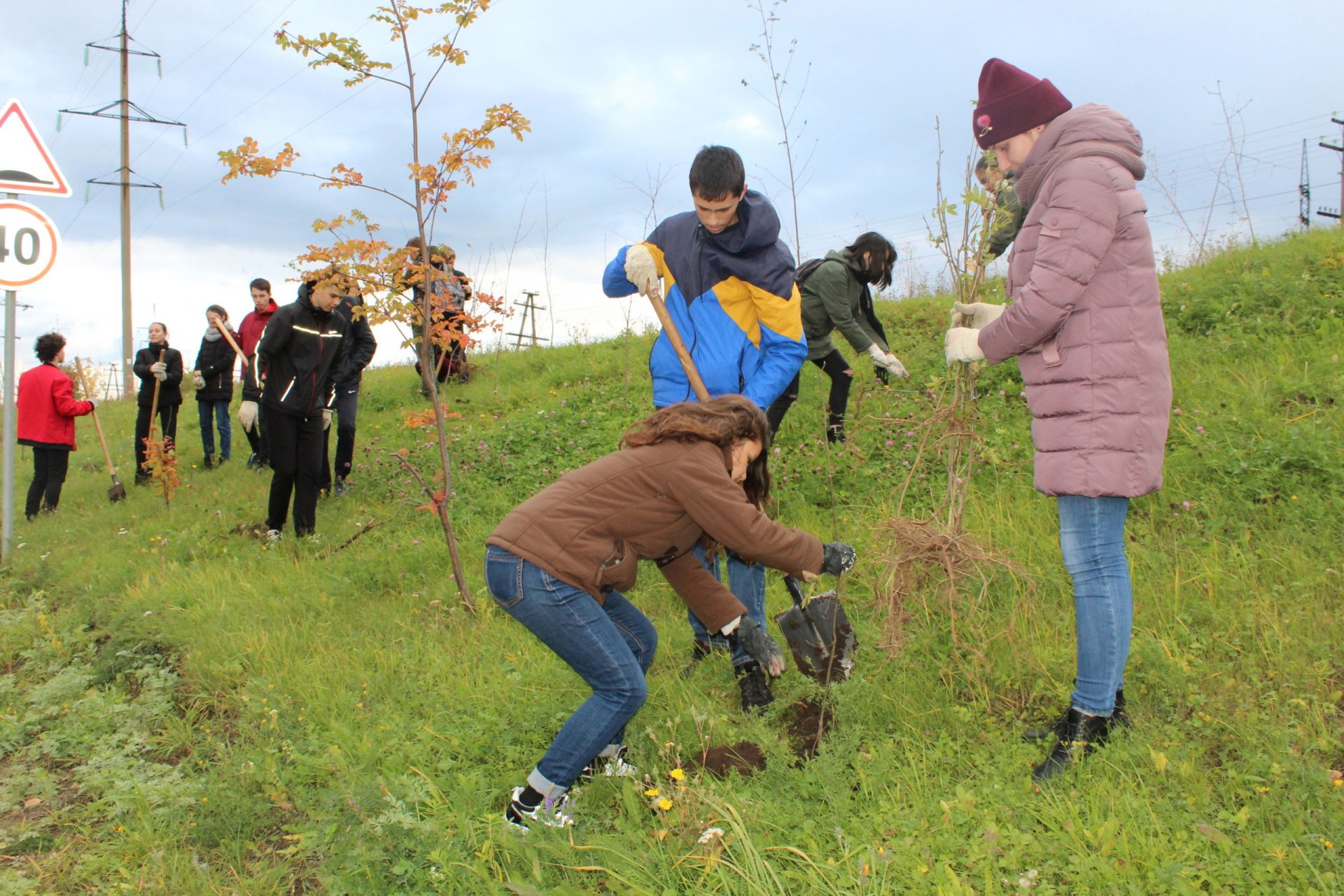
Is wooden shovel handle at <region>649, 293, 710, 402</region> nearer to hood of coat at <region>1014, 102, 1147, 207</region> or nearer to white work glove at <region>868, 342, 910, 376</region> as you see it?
hood of coat at <region>1014, 102, 1147, 207</region>

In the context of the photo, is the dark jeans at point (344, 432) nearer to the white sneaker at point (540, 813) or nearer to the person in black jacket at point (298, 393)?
the person in black jacket at point (298, 393)

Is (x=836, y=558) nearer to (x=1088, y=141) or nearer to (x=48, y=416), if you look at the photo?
(x=1088, y=141)

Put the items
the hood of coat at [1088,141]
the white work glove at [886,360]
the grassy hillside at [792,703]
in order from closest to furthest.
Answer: the grassy hillside at [792,703], the hood of coat at [1088,141], the white work glove at [886,360]

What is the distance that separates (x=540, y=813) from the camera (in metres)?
2.62

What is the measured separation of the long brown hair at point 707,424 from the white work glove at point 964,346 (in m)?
0.66

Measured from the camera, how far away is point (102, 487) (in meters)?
9.47

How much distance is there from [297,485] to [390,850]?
414 centimetres

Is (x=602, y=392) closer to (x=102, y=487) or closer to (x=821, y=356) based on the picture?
(x=821, y=356)

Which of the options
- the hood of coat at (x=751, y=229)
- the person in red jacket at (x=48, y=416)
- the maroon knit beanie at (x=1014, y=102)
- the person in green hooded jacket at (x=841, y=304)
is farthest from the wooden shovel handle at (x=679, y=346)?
the person in red jacket at (x=48, y=416)

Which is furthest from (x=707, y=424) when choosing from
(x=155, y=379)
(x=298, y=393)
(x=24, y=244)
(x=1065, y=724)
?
(x=155, y=379)

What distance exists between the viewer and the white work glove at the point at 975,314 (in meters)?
3.02

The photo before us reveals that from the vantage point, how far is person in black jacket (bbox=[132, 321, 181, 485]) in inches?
353

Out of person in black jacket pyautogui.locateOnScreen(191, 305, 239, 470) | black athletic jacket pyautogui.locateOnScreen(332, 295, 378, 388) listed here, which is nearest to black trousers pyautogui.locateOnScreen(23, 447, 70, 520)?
person in black jacket pyautogui.locateOnScreen(191, 305, 239, 470)

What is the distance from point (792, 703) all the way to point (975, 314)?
152 cm
